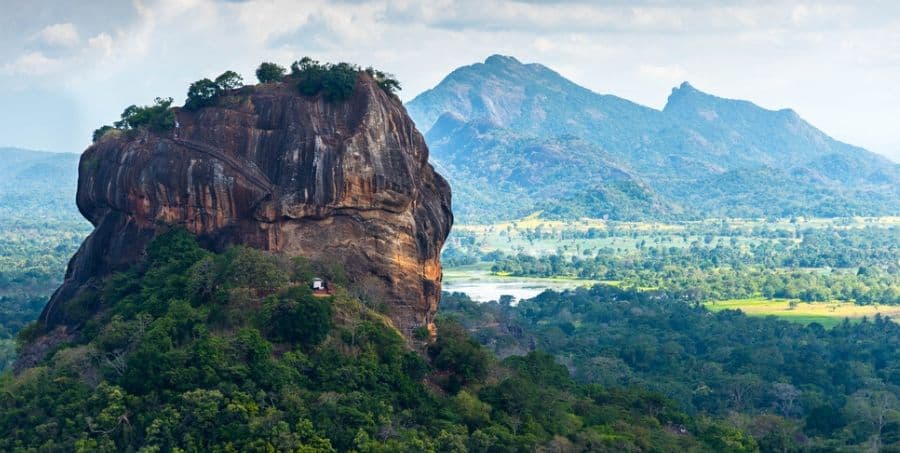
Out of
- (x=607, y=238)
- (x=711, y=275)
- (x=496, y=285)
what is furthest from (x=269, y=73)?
(x=607, y=238)

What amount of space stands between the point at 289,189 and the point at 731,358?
42694mm

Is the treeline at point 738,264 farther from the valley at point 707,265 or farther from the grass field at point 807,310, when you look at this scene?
the grass field at point 807,310

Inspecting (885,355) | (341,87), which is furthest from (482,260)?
(341,87)

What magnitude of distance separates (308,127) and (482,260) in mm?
118929

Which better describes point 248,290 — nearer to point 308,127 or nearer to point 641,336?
point 308,127

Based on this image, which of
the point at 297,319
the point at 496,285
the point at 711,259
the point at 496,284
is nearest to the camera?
the point at 297,319

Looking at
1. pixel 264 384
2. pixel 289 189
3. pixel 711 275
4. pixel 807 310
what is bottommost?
pixel 264 384

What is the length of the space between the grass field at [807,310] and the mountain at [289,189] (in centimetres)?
6361

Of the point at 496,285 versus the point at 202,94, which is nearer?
the point at 202,94

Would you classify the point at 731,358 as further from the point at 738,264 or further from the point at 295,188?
the point at 738,264

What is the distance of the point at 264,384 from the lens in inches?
1484

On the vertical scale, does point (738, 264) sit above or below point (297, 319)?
above

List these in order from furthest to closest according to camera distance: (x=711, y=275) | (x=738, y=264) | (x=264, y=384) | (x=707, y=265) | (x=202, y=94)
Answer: (x=738, y=264)
(x=707, y=265)
(x=711, y=275)
(x=202, y=94)
(x=264, y=384)

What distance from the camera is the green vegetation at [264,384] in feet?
118
